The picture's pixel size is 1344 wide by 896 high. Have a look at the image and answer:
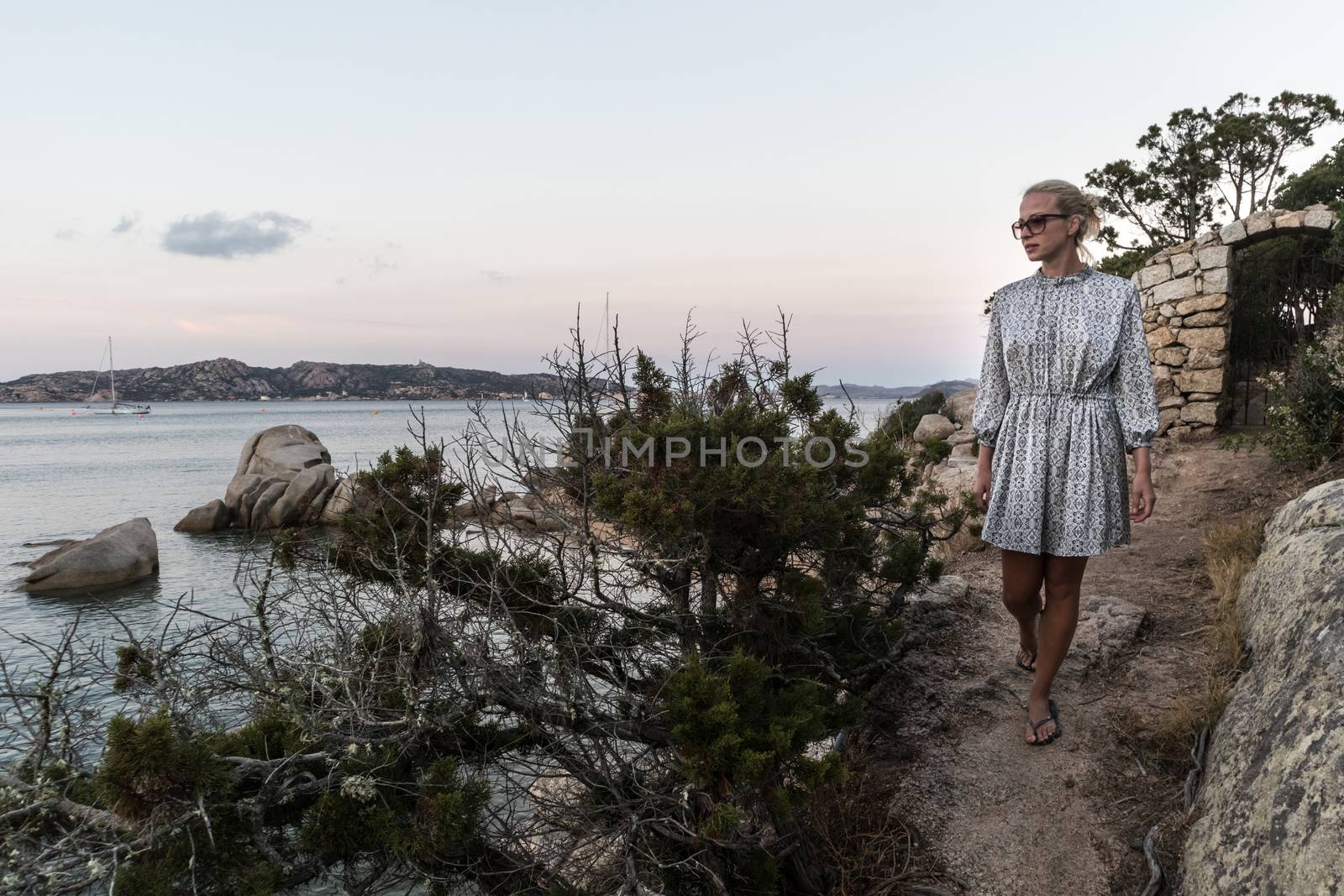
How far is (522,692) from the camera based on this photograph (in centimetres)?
276

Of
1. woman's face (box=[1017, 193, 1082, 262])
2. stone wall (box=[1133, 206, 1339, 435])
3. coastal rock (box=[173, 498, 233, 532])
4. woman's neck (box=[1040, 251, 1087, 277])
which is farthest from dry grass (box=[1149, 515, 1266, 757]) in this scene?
coastal rock (box=[173, 498, 233, 532])

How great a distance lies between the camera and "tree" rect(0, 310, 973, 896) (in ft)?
7.35

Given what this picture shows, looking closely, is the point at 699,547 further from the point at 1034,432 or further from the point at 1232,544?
the point at 1232,544

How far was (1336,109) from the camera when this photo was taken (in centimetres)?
1767

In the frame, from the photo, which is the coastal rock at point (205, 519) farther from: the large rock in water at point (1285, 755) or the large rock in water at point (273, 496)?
the large rock in water at point (1285, 755)

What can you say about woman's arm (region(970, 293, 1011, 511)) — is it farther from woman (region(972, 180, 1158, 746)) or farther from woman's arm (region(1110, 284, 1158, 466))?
woman's arm (region(1110, 284, 1158, 466))

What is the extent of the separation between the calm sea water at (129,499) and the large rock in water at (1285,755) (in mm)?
2257

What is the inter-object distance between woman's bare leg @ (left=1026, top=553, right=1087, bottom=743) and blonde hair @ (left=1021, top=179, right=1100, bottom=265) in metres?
1.25

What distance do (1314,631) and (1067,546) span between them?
0.81 metres

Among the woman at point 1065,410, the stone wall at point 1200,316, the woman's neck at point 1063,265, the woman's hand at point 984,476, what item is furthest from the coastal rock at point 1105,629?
the stone wall at point 1200,316

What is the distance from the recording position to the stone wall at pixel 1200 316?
376 inches

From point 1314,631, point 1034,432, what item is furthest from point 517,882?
point 1314,631

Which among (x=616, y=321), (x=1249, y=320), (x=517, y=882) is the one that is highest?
(x=1249, y=320)

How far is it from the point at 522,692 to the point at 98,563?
12.2 metres
